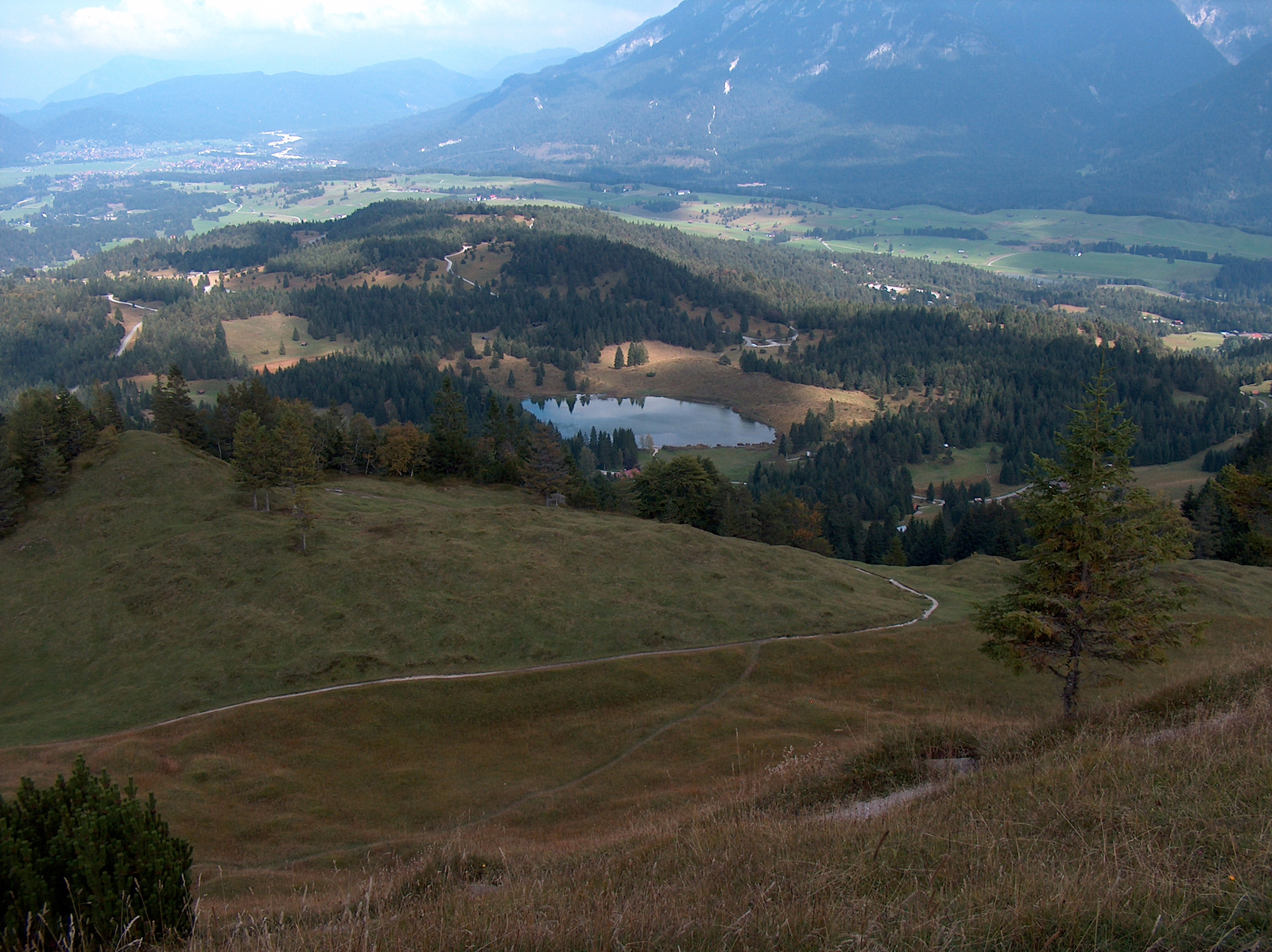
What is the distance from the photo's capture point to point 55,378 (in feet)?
640

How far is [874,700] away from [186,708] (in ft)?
117

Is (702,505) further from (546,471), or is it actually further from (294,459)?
(294,459)

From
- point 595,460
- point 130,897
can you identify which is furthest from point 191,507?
point 595,460

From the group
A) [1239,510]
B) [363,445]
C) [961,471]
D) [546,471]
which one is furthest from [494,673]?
[961,471]

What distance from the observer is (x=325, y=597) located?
51000 millimetres

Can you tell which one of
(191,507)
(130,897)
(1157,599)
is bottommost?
(191,507)

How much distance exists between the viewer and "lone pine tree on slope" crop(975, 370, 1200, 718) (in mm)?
26031

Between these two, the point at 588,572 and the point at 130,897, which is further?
the point at 588,572

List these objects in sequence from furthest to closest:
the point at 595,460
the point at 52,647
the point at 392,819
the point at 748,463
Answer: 1. the point at 748,463
2. the point at 595,460
3. the point at 52,647
4. the point at 392,819

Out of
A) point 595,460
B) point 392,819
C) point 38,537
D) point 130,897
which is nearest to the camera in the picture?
point 130,897

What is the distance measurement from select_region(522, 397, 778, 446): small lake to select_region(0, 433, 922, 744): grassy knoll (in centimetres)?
10585

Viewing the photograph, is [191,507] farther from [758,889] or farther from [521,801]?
[758,889]

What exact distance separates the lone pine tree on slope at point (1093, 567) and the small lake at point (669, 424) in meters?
139

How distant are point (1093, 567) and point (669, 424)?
523 feet
